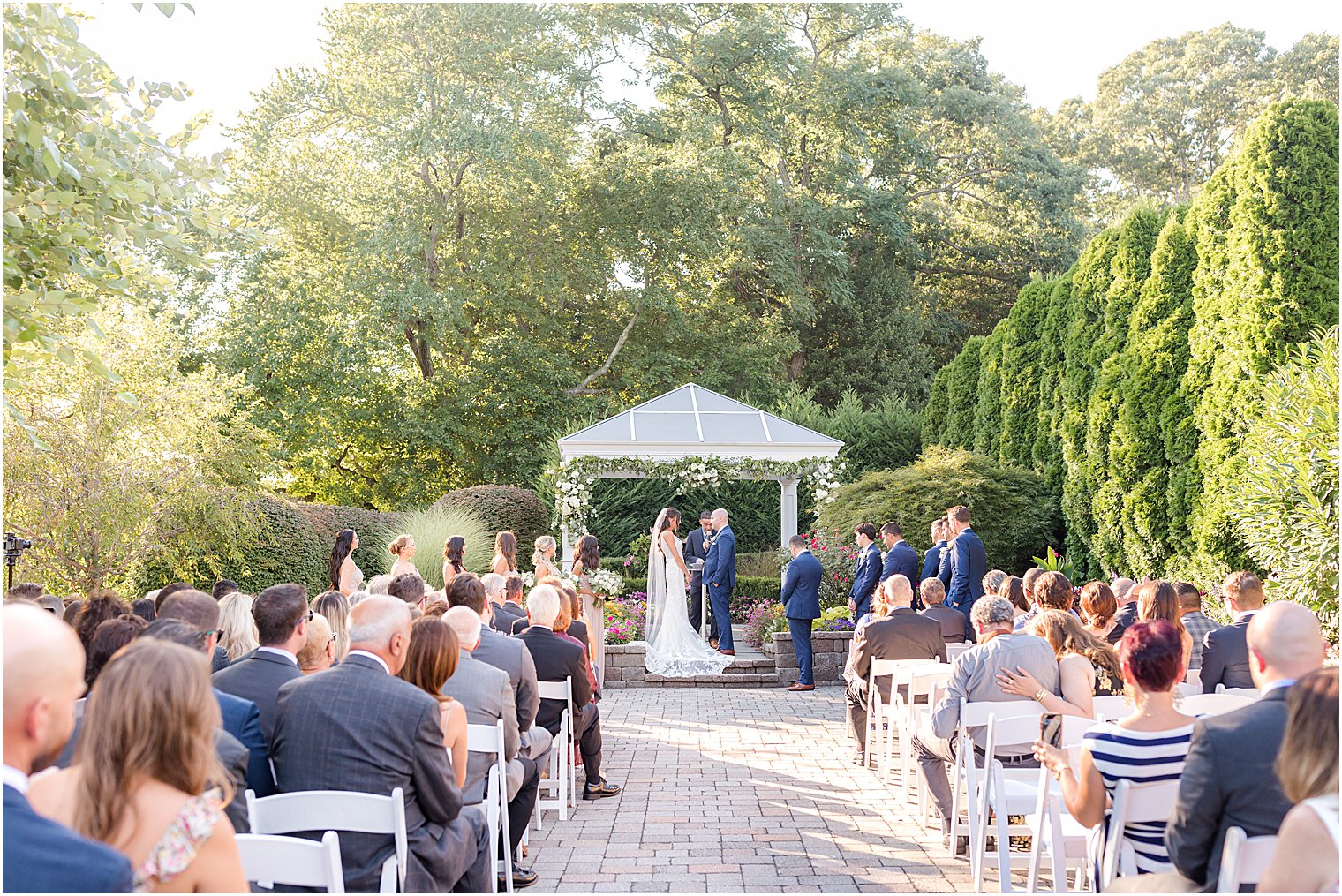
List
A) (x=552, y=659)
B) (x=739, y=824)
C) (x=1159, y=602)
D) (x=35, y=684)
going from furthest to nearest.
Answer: (x=552, y=659) → (x=739, y=824) → (x=1159, y=602) → (x=35, y=684)

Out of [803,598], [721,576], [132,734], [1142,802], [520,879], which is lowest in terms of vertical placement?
[520,879]

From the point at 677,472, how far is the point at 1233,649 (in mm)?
9146

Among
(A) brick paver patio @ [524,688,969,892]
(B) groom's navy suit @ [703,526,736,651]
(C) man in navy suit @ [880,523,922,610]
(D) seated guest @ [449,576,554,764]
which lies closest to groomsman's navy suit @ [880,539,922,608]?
(C) man in navy suit @ [880,523,922,610]

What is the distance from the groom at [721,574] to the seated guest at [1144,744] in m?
9.39

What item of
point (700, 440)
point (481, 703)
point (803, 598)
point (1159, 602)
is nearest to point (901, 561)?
point (803, 598)

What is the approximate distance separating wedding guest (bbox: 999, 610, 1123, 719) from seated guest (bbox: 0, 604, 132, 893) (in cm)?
416

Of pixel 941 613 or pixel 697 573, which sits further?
pixel 697 573

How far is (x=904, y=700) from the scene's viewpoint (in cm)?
791

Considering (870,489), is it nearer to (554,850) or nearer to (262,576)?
(262,576)

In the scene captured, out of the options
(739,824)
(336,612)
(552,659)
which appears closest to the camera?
(336,612)

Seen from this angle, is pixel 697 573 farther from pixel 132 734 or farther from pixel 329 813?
pixel 132 734

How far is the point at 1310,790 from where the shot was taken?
2441mm

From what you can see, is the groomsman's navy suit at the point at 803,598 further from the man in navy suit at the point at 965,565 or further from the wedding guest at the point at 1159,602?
the wedding guest at the point at 1159,602

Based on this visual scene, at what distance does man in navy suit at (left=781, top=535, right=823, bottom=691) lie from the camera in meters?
11.7
